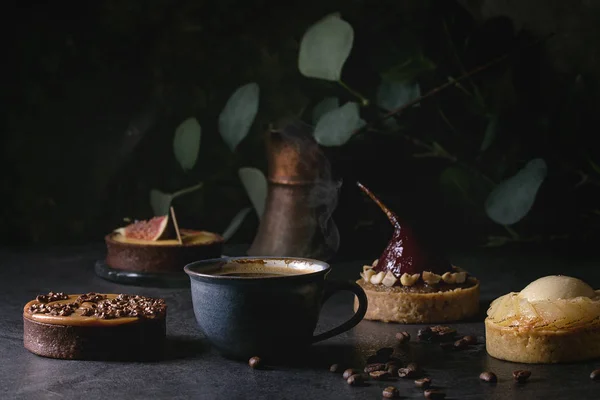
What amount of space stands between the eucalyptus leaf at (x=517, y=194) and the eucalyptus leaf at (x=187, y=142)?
99cm

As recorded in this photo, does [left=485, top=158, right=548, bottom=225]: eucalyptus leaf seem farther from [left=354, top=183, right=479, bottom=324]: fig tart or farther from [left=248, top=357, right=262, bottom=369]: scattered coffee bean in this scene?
[left=248, top=357, right=262, bottom=369]: scattered coffee bean

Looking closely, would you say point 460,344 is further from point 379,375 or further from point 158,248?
point 158,248

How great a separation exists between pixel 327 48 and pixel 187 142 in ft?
2.04

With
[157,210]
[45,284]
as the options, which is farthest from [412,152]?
[45,284]

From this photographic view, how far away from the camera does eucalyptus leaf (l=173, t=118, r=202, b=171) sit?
131 inches

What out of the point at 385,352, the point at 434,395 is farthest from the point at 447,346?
the point at 434,395

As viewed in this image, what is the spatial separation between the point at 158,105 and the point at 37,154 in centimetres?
47

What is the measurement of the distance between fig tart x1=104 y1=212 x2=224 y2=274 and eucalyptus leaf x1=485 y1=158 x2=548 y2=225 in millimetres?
847

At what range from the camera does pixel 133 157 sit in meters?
3.56

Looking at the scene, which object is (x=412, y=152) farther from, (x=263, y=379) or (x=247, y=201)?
(x=263, y=379)

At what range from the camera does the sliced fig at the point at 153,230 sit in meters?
2.82

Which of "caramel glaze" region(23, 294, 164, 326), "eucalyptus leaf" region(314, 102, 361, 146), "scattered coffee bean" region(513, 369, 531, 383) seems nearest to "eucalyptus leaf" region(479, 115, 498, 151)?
"eucalyptus leaf" region(314, 102, 361, 146)

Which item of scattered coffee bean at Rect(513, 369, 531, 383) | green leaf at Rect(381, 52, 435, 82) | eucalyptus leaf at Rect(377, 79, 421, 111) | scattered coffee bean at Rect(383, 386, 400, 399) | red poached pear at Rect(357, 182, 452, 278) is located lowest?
scattered coffee bean at Rect(383, 386, 400, 399)

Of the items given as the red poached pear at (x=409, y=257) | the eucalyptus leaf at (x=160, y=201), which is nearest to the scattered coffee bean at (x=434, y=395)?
the red poached pear at (x=409, y=257)
